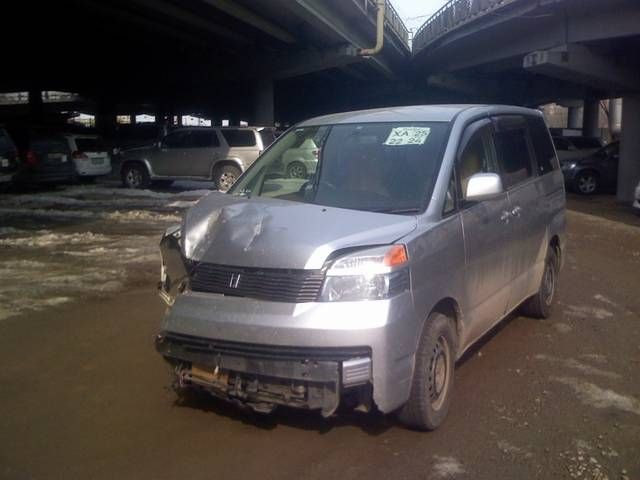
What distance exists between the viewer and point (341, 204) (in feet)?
16.7

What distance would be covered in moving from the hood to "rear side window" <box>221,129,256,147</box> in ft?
53.7

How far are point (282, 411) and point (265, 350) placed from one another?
868 mm

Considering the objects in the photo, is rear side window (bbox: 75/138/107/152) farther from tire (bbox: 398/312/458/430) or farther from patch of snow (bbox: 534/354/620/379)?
tire (bbox: 398/312/458/430)

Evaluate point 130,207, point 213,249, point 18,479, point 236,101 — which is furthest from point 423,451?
point 236,101

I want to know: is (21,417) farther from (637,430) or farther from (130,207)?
(130,207)

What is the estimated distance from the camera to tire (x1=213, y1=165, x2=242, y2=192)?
830 inches

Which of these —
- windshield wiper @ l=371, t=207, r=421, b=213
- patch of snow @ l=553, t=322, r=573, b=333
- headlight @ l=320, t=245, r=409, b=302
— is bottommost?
patch of snow @ l=553, t=322, r=573, b=333

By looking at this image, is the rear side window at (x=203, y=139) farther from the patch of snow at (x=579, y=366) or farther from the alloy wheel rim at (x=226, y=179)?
the patch of snow at (x=579, y=366)

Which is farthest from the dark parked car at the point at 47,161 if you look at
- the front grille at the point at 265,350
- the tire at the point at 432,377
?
the tire at the point at 432,377

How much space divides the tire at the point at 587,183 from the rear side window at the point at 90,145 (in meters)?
15.6

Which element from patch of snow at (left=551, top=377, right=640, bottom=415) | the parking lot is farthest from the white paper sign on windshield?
patch of snow at (left=551, top=377, right=640, bottom=415)

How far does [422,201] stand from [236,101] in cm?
5368

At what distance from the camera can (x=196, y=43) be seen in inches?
1126

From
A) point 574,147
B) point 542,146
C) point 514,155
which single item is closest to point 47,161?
point 542,146
